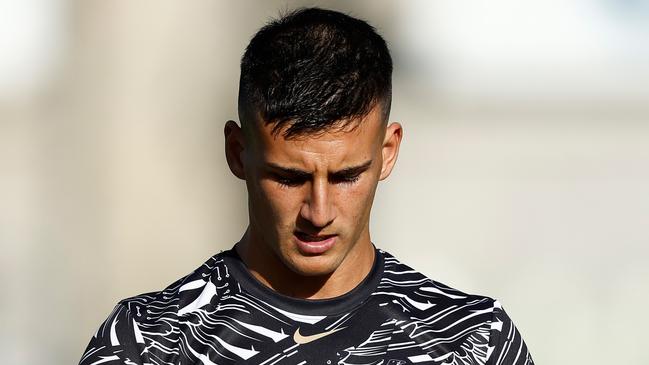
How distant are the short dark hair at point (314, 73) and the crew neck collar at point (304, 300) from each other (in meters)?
0.30

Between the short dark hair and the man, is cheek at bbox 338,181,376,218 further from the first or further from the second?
the short dark hair

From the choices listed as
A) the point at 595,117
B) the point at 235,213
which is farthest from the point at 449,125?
the point at 235,213

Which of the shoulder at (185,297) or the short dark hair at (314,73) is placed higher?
the short dark hair at (314,73)

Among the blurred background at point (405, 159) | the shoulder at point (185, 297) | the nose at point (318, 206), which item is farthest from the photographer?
the blurred background at point (405, 159)

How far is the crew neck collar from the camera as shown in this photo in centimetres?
243

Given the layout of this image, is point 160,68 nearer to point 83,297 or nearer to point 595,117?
point 83,297

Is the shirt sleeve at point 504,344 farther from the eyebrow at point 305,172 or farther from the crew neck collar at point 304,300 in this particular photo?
the eyebrow at point 305,172

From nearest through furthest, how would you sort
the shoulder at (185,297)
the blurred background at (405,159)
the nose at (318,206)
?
the nose at (318,206)
the shoulder at (185,297)
the blurred background at (405,159)

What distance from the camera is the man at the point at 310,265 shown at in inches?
91.4

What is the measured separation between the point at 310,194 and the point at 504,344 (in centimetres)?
48

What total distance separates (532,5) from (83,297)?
2094 mm

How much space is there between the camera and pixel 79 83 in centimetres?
516

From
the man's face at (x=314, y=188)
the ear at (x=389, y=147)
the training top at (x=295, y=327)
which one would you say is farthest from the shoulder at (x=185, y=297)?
the ear at (x=389, y=147)

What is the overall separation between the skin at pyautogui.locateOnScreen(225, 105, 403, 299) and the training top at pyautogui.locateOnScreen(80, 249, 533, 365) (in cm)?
5
